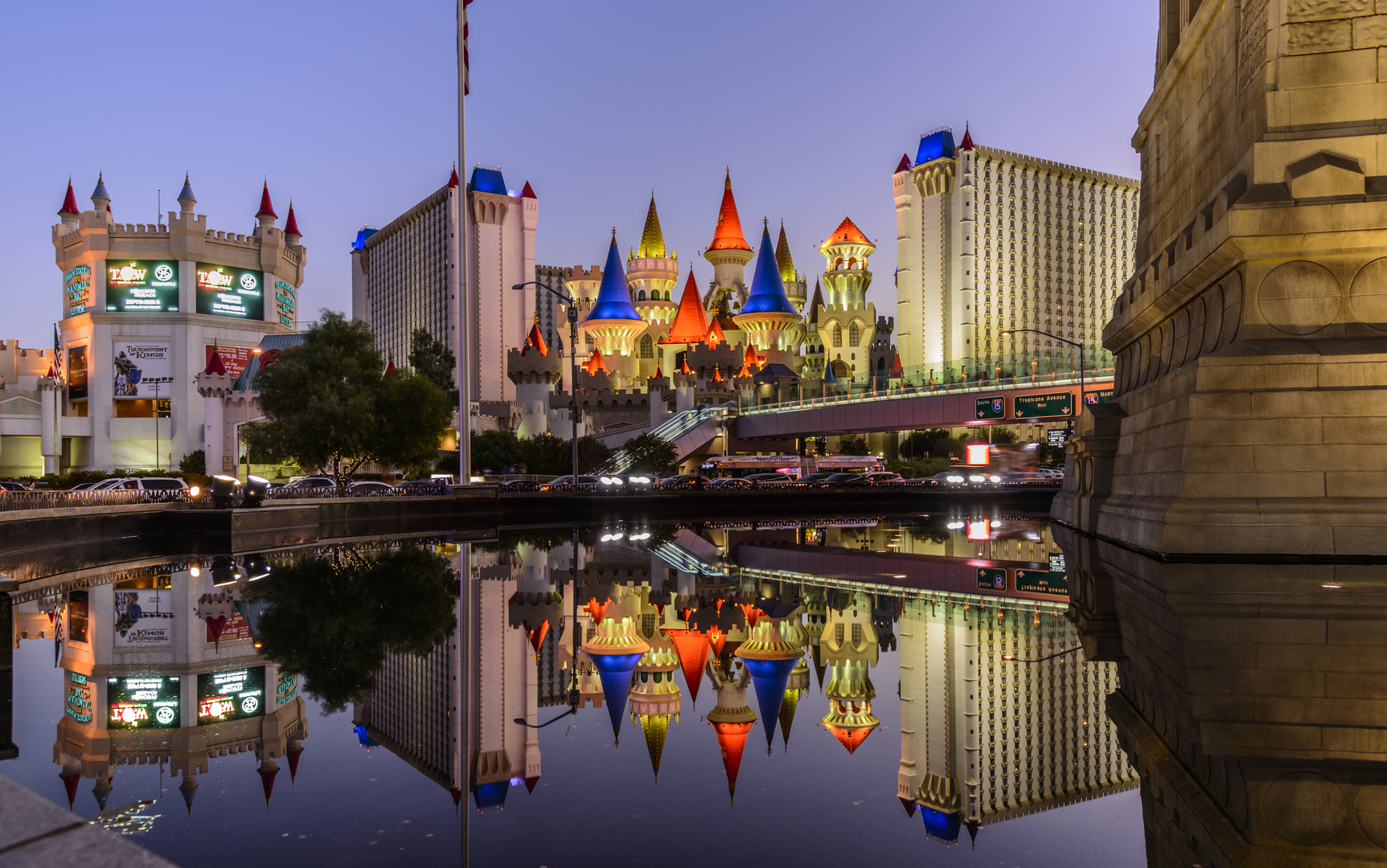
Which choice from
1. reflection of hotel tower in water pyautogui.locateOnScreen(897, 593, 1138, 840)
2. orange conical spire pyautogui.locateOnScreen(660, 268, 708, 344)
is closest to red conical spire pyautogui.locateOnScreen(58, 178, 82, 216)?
orange conical spire pyautogui.locateOnScreen(660, 268, 708, 344)

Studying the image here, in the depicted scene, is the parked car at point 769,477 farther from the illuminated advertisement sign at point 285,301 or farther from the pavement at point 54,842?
the illuminated advertisement sign at point 285,301

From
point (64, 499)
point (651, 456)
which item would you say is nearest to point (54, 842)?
point (64, 499)

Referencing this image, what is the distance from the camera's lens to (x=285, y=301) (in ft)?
276

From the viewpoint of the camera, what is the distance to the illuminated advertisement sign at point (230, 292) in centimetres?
7825

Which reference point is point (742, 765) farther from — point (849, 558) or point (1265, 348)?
point (849, 558)

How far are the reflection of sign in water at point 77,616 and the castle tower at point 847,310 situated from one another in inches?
3752

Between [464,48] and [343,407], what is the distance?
15036 millimetres

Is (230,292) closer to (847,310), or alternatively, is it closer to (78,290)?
(78,290)

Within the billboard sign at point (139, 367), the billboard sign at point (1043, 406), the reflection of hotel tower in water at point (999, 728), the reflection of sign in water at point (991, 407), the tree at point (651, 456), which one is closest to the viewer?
the reflection of hotel tower in water at point (999, 728)

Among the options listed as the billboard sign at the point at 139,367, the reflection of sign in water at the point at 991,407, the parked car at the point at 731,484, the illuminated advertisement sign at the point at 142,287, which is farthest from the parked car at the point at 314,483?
the illuminated advertisement sign at the point at 142,287

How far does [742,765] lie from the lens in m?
5.11

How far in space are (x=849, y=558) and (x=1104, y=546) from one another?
445 centimetres

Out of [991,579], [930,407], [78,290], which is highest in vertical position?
[78,290]

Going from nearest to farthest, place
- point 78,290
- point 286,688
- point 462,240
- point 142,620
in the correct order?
1. point 286,688
2. point 142,620
3. point 462,240
4. point 78,290
